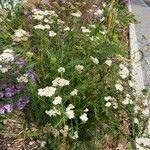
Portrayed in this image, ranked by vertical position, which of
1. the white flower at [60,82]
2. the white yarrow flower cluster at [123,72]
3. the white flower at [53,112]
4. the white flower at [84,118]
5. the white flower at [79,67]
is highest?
the white flower at [79,67]

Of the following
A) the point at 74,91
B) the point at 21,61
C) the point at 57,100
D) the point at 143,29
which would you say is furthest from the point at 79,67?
the point at 143,29

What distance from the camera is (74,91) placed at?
4.05 m

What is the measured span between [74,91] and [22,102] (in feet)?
1.73

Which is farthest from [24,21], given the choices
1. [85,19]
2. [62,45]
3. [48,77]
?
[48,77]

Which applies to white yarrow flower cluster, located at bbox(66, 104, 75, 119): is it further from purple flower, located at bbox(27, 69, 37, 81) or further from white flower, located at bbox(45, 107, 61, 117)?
purple flower, located at bbox(27, 69, 37, 81)

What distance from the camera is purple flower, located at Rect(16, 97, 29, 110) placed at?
4297 millimetres

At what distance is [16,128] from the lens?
430cm

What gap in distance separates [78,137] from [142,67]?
256 cm

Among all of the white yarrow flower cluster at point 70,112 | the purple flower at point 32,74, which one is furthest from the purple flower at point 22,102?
the white yarrow flower cluster at point 70,112

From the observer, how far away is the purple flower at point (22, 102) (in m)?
4.30

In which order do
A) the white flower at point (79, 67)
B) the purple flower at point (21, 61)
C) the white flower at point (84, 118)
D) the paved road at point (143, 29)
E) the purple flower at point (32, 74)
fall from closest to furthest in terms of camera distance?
the white flower at point (84, 118), the white flower at point (79, 67), the purple flower at point (32, 74), the purple flower at point (21, 61), the paved road at point (143, 29)

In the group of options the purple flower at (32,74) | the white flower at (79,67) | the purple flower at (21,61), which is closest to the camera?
the white flower at (79,67)

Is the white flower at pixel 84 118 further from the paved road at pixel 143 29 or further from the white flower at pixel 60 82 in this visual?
the paved road at pixel 143 29

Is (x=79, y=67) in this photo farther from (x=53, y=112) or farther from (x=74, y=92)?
(x=53, y=112)
